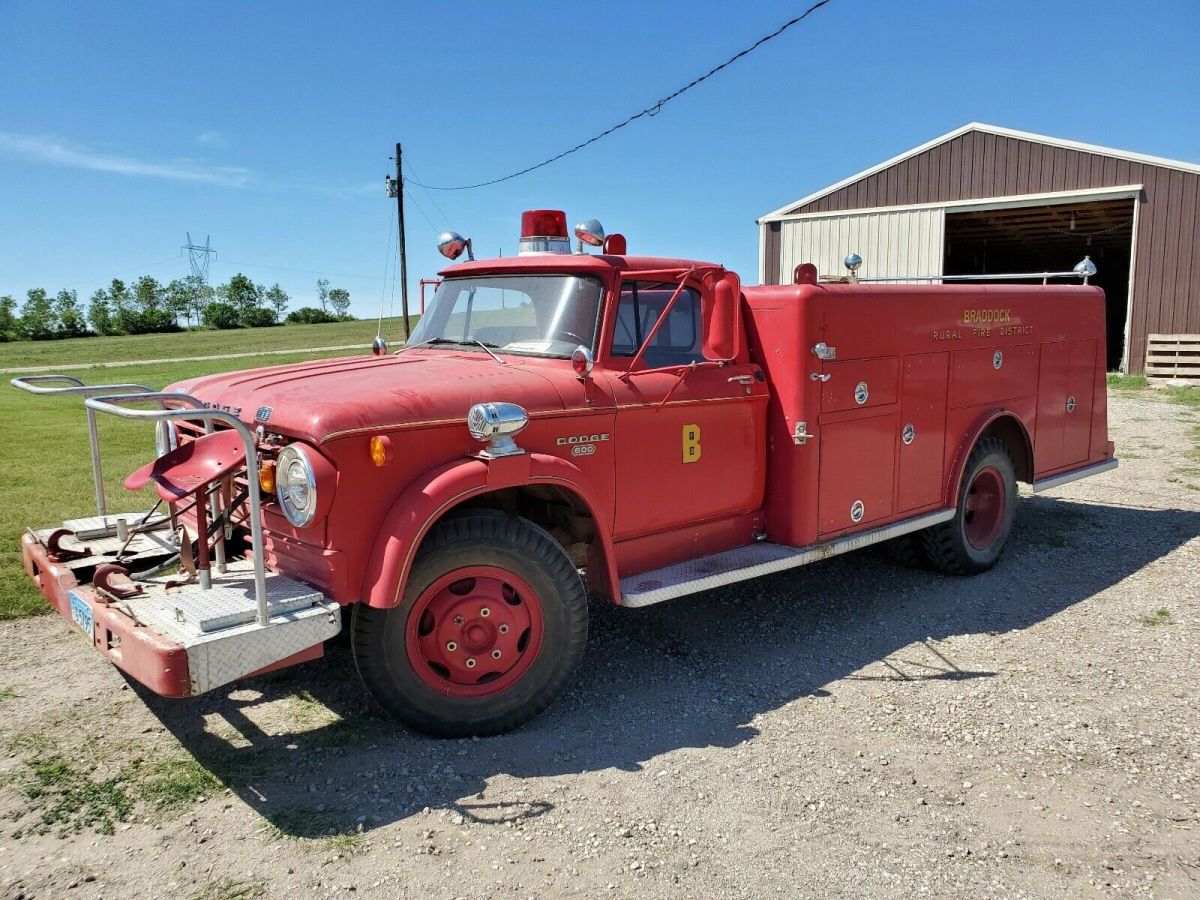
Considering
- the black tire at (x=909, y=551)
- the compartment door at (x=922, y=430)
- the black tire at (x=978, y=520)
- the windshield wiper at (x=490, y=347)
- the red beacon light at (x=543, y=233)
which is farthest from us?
the black tire at (x=909, y=551)

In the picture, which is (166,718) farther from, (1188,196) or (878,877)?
(1188,196)

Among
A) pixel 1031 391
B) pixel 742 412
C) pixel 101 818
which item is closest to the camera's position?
pixel 101 818

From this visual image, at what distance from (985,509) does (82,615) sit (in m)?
5.70

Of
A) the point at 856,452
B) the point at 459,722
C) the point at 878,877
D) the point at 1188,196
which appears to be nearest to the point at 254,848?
the point at 459,722

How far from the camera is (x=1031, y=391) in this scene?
21.9 feet

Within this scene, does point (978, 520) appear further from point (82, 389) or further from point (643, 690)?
point (82, 389)

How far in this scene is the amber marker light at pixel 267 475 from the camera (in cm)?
373

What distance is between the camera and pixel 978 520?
21.8 feet

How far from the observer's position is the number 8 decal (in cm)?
457

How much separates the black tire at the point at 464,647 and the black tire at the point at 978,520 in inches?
126

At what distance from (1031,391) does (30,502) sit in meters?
8.50

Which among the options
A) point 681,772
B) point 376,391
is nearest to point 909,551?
point 681,772

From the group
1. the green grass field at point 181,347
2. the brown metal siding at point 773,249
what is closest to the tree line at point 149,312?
the green grass field at point 181,347

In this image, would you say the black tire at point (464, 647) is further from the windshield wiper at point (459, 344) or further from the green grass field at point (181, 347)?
the green grass field at point (181, 347)
